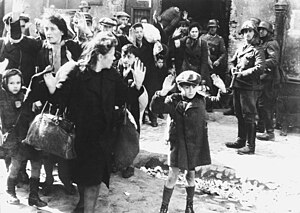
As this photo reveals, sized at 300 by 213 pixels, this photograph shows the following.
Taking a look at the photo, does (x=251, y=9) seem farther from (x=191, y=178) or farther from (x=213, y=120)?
(x=191, y=178)

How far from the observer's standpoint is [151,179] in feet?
18.5

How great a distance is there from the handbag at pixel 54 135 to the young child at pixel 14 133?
459 mm

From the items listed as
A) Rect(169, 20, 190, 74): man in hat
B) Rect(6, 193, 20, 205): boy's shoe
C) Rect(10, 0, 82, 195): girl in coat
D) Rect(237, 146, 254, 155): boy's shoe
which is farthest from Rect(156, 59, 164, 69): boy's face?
Rect(6, 193, 20, 205): boy's shoe

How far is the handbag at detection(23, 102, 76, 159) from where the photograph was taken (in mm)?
3938

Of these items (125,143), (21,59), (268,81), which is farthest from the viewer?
(268,81)

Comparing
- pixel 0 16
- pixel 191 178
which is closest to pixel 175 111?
pixel 191 178

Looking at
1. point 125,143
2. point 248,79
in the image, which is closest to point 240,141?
point 248,79

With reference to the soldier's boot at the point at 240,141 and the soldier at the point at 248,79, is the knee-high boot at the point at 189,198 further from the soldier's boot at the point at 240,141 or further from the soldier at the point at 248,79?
the soldier's boot at the point at 240,141

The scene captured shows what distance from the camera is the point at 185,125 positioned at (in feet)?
14.1

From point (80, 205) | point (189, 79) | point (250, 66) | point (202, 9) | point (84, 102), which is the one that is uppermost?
point (202, 9)

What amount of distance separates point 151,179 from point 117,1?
6.78 meters

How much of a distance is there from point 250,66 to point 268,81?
1594 mm

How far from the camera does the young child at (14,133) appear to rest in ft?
14.6

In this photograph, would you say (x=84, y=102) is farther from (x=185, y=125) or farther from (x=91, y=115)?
(x=185, y=125)
